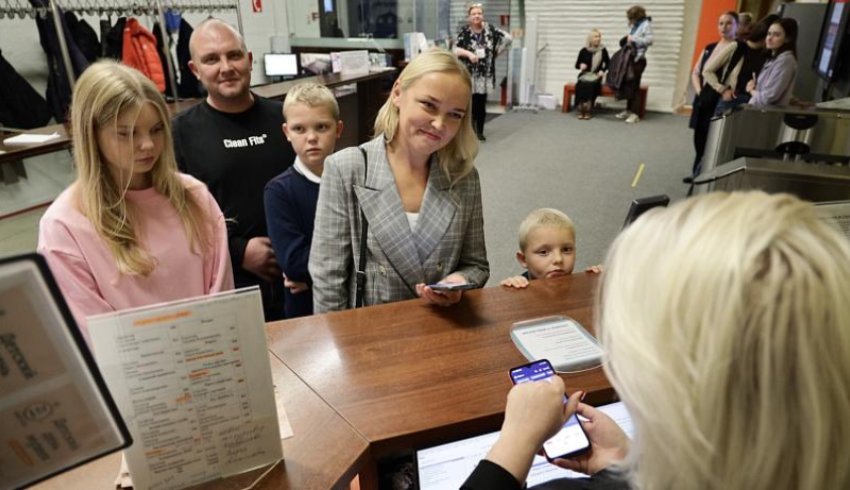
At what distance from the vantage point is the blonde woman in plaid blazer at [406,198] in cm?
141

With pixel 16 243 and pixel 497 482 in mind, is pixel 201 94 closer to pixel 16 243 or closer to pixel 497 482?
pixel 16 243

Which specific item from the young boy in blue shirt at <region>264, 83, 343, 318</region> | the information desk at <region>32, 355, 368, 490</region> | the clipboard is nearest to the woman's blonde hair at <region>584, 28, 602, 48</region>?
the young boy in blue shirt at <region>264, 83, 343, 318</region>

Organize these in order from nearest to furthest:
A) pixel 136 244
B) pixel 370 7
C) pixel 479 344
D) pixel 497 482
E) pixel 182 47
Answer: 1. pixel 497 482
2. pixel 479 344
3. pixel 136 244
4. pixel 182 47
5. pixel 370 7

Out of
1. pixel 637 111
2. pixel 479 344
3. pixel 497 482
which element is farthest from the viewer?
pixel 637 111

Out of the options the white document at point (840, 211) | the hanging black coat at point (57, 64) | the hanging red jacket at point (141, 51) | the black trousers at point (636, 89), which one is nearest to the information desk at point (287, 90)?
the hanging red jacket at point (141, 51)

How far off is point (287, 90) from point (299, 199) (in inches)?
105

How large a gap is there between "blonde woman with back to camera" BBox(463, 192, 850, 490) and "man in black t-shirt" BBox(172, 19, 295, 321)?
1.64m

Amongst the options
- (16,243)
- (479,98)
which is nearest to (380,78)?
(479,98)

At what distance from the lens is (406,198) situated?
4.87ft

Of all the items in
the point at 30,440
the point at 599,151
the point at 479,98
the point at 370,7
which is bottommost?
the point at 599,151

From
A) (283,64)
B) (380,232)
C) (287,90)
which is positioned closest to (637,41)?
(283,64)

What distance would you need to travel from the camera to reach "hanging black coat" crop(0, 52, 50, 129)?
154 inches

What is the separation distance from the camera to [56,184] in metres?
4.27

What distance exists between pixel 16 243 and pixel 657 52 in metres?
8.27
